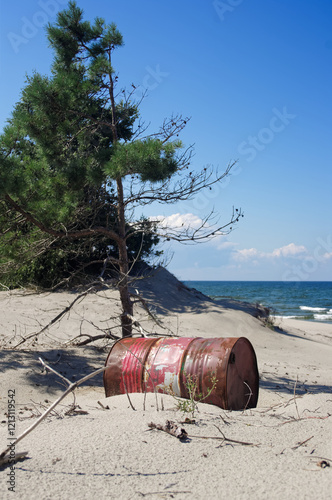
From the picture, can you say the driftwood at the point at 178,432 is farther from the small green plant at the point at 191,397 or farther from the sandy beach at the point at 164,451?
the small green plant at the point at 191,397

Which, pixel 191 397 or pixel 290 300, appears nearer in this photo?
pixel 191 397

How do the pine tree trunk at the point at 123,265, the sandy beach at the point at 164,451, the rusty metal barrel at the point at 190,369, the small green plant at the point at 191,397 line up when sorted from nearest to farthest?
→ the sandy beach at the point at 164,451 < the small green plant at the point at 191,397 < the rusty metal barrel at the point at 190,369 < the pine tree trunk at the point at 123,265

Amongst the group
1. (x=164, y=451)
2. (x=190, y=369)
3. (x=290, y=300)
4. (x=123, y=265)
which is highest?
(x=123, y=265)

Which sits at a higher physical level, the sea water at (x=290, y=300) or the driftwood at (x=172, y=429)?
the driftwood at (x=172, y=429)

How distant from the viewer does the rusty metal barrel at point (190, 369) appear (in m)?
3.96

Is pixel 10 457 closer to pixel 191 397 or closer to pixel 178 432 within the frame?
pixel 178 432

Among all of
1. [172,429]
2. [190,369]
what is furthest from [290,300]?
[172,429]

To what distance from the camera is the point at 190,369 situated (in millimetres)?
4113

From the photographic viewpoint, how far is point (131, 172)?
5.14 meters

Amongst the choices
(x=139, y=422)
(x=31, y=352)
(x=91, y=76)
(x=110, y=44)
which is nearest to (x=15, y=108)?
(x=91, y=76)

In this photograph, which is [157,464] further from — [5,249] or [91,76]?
[91,76]

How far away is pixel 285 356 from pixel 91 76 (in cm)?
664

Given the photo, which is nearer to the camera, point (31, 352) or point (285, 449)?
point (285, 449)

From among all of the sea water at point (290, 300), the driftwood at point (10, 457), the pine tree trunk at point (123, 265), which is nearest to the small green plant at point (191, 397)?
the driftwood at point (10, 457)
